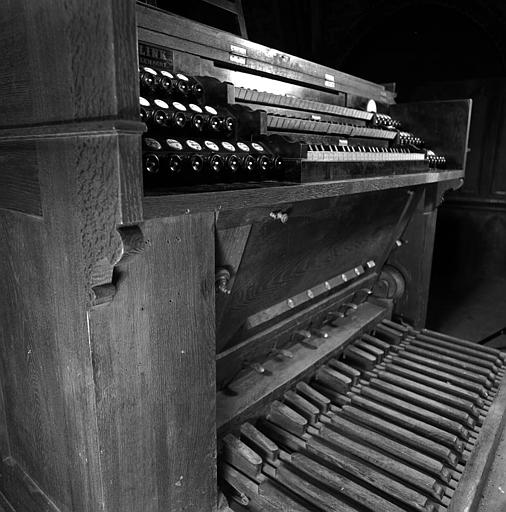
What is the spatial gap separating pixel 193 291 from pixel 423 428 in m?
1.50

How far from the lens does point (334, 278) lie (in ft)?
Answer: 9.70

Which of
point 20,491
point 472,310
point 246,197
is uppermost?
point 246,197

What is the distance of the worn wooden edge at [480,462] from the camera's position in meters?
1.91

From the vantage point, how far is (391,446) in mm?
2145

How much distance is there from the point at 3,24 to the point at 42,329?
2.88 ft

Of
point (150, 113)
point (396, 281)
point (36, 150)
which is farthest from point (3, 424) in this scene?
point (396, 281)

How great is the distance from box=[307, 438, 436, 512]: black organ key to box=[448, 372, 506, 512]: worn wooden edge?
137mm

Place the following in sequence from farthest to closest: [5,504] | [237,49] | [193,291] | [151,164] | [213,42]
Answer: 1. [237,49]
2. [213,42]
3. [5,504]
4. [193,291]
5. [151,164]

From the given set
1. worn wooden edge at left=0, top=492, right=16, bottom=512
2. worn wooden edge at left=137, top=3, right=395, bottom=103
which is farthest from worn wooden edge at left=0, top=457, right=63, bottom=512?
worn wooden edge at left=137, top=3, right=395, bottom=103

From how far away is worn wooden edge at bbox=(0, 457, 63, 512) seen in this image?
1659 mm

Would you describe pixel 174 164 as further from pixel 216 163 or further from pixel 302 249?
pixel 302 249

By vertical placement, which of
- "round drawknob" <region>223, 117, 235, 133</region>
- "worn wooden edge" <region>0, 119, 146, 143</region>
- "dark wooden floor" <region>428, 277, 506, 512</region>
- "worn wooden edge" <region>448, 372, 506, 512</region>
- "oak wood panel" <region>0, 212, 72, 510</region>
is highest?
"round drawknob" <region>223, 117, 235, 133</region>

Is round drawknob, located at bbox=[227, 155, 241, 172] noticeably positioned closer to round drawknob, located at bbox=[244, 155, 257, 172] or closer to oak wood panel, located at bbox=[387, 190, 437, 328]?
round drawknob, located at bbox=[244, 155, 257, 172]

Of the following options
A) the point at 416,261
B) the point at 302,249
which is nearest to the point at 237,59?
the point at 302,249
